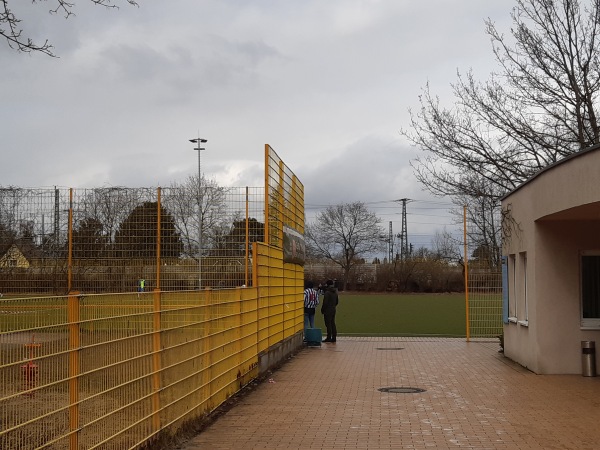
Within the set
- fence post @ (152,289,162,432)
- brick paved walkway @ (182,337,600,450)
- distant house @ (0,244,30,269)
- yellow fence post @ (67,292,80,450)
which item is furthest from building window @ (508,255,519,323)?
yellow fence post @ (67,292,80,450)

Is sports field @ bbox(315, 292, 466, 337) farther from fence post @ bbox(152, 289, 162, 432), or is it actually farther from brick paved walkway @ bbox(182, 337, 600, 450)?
fence post @ bbox(152, 289, 162, 432)

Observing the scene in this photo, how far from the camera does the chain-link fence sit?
19.6 m

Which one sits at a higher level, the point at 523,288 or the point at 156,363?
the point at 523,288

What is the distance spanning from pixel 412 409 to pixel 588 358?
207 inches

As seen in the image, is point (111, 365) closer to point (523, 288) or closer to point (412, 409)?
point (412, 409)

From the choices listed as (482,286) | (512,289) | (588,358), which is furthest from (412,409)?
(482,286)

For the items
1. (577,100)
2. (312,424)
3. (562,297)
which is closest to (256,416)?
(312,424)

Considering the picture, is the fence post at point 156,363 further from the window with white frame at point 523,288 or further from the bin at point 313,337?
the bin at point 313,337

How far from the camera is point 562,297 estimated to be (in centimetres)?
1653

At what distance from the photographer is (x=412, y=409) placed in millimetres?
12242

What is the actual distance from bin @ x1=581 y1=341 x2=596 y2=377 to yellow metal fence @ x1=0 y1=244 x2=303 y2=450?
22.0 feet

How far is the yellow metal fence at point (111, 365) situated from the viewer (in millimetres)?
5543

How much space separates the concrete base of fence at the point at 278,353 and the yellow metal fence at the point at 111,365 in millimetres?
2772

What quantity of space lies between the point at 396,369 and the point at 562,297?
3.58m
